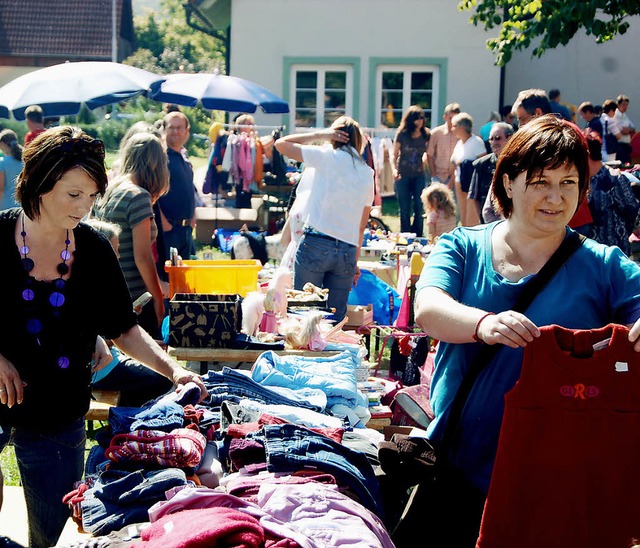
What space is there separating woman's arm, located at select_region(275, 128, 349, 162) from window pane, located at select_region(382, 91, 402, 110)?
12.6 meters

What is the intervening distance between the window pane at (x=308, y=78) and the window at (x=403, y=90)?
48.9 inches

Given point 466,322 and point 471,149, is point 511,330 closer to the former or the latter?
point 466,322

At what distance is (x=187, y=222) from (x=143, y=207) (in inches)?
103

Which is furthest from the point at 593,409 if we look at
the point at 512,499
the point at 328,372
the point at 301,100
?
the point at 301,100

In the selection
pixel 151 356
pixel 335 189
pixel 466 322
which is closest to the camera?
pixel 466 322

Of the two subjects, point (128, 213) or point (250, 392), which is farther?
point (128, 213)

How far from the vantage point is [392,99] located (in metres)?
18.6

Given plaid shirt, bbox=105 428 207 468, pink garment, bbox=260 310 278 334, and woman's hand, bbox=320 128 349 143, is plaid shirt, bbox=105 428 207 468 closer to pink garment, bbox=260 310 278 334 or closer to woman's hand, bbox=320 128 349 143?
pink garment, bbox=260 310 278 334

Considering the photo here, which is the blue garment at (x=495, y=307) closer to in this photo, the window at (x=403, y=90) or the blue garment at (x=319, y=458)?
the blue garment at (x=319, y=458)

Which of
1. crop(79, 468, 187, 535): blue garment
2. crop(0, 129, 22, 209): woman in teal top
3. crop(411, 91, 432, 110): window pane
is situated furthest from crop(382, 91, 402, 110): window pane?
crop(79, 468, 187, 535): blue garment

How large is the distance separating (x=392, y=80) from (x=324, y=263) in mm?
12955

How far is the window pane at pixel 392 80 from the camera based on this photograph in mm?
18516

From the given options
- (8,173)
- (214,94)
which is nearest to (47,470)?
(8,173)

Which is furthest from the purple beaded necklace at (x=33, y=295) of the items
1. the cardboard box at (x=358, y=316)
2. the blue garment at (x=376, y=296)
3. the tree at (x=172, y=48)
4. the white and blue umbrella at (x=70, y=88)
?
the tree at (x=172, y=48)
